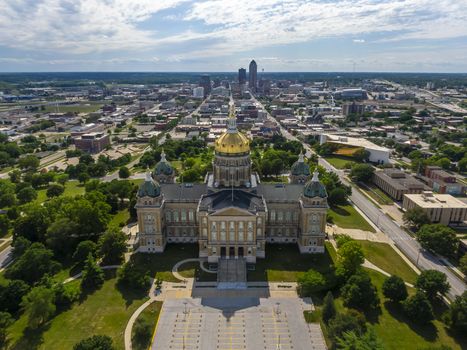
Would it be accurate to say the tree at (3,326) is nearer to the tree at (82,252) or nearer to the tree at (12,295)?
the tree at (12,295)

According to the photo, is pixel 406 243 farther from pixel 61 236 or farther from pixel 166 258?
pixel 61 236

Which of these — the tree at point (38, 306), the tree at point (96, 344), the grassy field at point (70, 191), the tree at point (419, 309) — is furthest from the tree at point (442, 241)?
the grassy field at point (70, 191)

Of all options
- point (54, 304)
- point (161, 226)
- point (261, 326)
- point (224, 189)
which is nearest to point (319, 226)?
point (224, 189)

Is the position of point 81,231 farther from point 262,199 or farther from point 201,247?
point 262,199

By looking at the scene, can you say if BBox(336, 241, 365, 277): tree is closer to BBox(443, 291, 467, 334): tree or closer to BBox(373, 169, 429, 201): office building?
BBox(443, 291, 467, 334): tree

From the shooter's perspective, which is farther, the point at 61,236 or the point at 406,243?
the point at 406,243

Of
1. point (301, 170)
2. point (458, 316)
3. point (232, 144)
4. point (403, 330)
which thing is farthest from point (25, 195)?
point (458, 316)

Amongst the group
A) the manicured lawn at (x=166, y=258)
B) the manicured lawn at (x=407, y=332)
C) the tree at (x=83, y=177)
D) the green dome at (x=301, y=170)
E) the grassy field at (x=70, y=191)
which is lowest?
the manicured lawn at (x=407, y=332)
